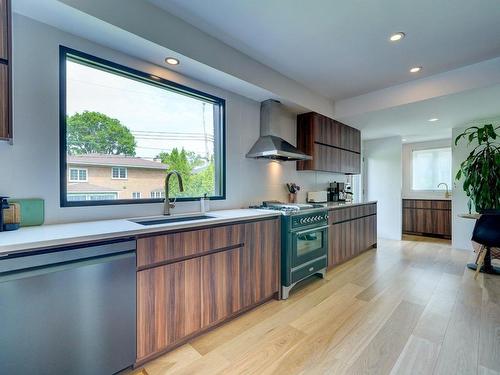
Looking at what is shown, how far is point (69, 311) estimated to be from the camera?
1244 mm

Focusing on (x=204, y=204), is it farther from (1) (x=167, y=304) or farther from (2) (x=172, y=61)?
(2) (x=172, y=61)

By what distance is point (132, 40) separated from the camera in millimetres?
1861

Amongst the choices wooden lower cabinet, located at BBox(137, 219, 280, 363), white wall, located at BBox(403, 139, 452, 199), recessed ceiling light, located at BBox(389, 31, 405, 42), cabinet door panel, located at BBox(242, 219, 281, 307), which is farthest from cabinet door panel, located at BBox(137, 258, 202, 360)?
white wall, located at BBox(403, 139, 452, 199)

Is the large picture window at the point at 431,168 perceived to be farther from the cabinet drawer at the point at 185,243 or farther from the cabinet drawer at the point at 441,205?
the cabinet drawer at the point at 185,243

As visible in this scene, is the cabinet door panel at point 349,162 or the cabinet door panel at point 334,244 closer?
the cabinet door panel at point 334,244

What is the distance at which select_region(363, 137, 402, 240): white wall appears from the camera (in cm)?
521

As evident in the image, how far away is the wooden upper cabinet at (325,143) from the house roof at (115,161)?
2.24 metres

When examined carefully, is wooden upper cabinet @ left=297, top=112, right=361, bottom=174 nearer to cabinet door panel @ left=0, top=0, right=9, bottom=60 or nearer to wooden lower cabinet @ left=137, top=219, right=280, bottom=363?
wooden lower cabinet @ left=137, top=219, right=280, bottom=363

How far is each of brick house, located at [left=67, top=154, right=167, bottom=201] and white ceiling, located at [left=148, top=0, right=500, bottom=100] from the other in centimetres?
134

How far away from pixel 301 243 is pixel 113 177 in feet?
6.77

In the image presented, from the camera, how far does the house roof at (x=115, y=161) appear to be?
188cm

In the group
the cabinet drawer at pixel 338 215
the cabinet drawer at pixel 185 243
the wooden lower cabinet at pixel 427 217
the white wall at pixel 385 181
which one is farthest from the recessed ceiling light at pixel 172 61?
the wooden lower cabinet at pixel 427 217

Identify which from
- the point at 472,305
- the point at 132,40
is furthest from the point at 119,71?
the point at 472,305

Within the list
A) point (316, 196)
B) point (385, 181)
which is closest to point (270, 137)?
point (316, 196)
